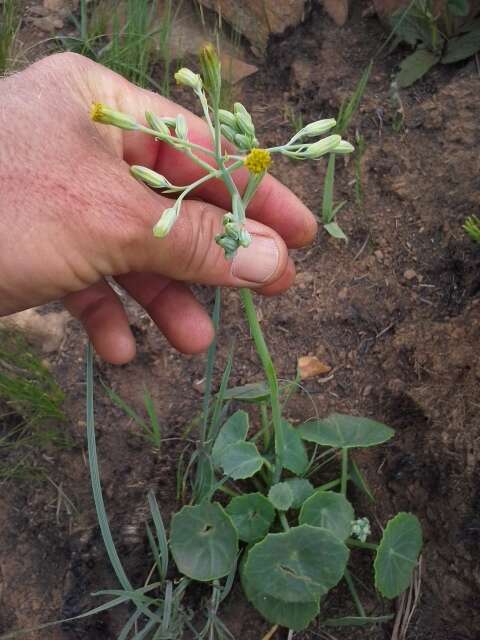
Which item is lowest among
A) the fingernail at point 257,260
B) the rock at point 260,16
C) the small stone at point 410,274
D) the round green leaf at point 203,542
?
the round green leaf at point 203,542

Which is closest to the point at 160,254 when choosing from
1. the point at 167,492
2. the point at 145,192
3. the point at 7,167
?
the point at 145,192

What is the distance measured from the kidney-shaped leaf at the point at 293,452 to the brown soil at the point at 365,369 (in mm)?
113

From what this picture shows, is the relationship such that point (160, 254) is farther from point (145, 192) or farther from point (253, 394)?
point (253, 394)

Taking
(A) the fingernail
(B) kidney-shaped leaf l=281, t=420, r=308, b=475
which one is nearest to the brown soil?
(B) kidney-shaped leaf l=281, t=420, r=308, b=475

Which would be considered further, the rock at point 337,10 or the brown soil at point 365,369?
the rock at point 337,10

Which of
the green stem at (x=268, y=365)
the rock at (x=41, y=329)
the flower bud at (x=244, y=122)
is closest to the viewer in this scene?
the flower bud at (x=244, y=122)

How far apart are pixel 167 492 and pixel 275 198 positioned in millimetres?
814

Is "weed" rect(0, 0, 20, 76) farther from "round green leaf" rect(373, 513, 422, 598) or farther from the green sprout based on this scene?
"round green leaf" rect(373, 513, 422, 598)

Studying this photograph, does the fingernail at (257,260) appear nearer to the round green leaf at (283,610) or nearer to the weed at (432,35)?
the round green leaf at (283,610)

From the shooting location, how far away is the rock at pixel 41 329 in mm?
2123

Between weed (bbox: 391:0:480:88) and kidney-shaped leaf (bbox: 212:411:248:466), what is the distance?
135 centimetres

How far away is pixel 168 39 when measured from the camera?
247 centimetres

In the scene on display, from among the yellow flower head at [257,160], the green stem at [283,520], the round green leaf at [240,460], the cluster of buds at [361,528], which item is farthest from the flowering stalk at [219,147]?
the cluster of buds at [361,528]

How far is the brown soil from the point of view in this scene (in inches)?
67.6
